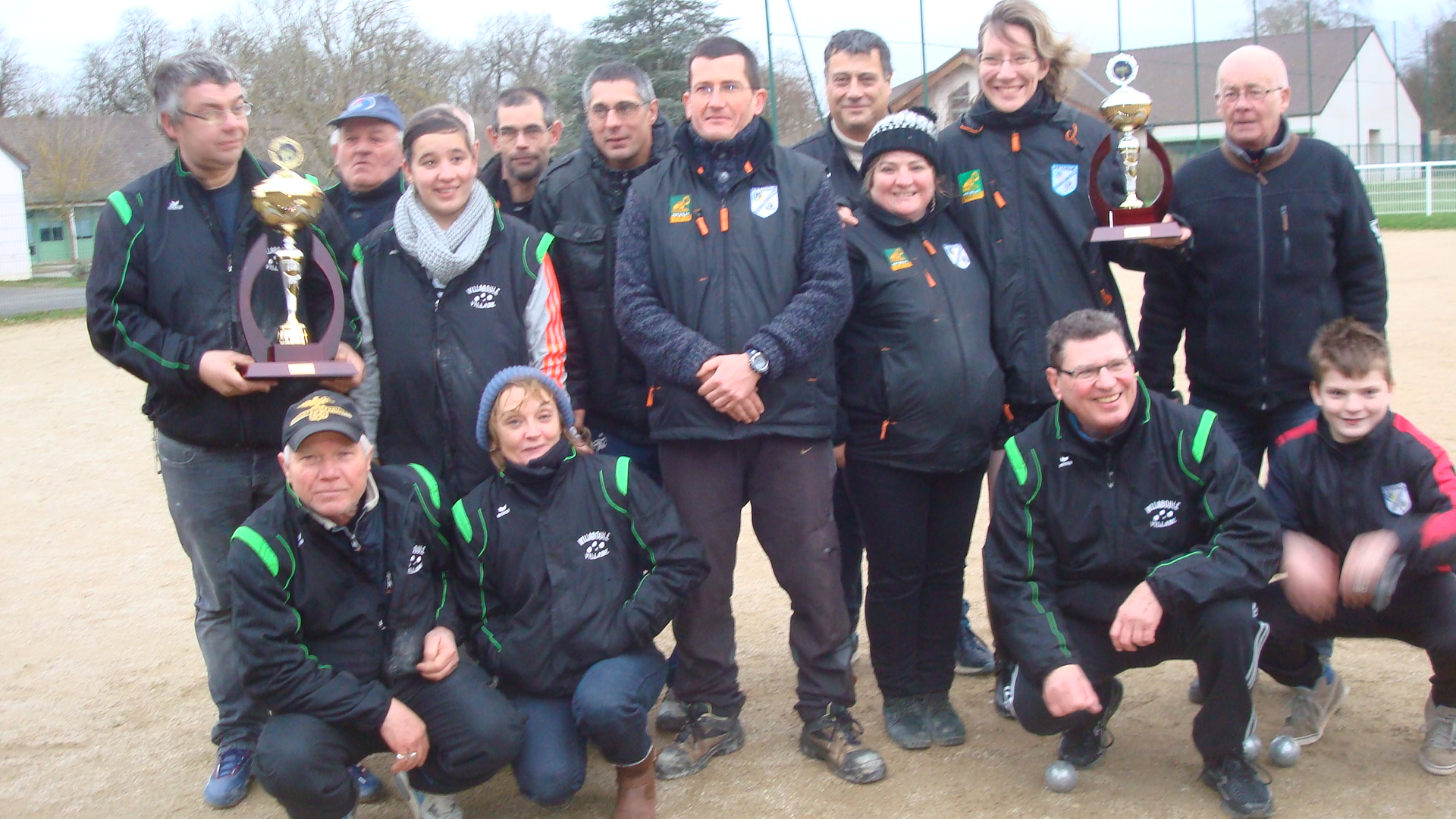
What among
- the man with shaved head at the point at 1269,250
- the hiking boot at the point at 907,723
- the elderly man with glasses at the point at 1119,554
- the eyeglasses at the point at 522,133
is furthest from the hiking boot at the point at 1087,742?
the eyeglasses at the point at 522,133

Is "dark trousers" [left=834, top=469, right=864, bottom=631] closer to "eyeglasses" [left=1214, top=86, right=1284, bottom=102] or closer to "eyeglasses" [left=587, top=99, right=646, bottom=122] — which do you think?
"eyeglasses" [left=587, top=99, right=646, bottom=122]

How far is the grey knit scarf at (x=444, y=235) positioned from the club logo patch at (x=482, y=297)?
67mm

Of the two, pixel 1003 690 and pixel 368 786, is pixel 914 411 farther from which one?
pixel 368 786

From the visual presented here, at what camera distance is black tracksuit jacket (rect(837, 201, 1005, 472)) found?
3586 millimetres

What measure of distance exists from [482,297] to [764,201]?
895mm

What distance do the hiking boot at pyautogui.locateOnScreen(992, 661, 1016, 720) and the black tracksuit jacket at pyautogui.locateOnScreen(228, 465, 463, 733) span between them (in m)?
1.77

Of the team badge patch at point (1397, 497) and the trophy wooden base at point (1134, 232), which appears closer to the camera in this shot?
the team badge patch at point (1397, 497)

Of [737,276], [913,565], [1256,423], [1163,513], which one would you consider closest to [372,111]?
[737,276]

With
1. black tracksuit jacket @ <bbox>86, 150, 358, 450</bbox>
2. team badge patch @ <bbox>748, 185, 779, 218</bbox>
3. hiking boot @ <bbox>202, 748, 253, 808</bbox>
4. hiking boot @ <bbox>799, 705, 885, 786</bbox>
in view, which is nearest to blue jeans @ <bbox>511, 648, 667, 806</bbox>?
hiking boot @ <bbox>799, 705, 885, 786</bbox>

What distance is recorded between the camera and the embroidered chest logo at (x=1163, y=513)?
3369mm

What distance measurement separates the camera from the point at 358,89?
3162 cm

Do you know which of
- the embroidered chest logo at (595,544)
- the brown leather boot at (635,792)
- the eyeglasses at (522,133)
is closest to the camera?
the brown leather boot at (635,792)

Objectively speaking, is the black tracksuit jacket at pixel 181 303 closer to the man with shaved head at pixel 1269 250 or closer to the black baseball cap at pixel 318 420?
the black baseball cap at pixel 318 420

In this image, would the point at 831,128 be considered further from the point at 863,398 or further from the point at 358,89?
the point at 358,89
